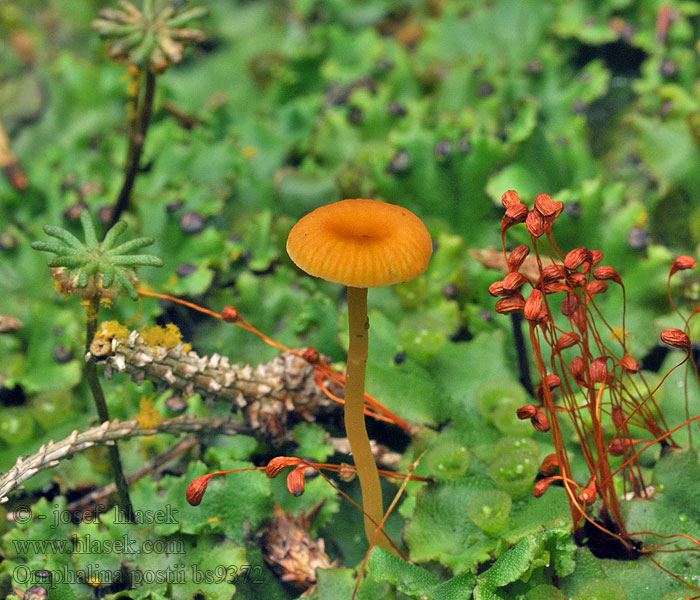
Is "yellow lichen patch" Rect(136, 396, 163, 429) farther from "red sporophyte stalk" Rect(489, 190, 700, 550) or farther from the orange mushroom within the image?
"red sporophyte stalk" Rect(489, 190, 700, 550)

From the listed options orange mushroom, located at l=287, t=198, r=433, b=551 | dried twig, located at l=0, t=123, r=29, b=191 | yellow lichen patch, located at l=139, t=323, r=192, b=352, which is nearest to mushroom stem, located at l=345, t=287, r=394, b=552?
orange mushroom, located at l=287, t=198, r=433, b=551

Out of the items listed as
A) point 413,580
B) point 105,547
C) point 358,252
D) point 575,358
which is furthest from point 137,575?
point 575,358

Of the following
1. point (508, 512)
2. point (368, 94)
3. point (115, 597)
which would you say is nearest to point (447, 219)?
point (368, 94)

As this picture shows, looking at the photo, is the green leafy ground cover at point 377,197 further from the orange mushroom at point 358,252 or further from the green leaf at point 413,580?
the orange mushroom at point 358,252

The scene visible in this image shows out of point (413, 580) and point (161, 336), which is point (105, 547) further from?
point (413, 580)

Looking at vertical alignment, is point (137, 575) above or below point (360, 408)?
below

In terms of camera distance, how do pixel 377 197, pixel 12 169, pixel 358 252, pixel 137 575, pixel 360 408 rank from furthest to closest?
pixel 12 169 → pixel 377 197 → pixel 137 575 → pixel 360 408 → pixel 358 252

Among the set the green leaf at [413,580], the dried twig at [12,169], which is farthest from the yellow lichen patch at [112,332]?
the dried twig at [12,169]

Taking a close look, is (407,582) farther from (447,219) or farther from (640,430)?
(447,219)
